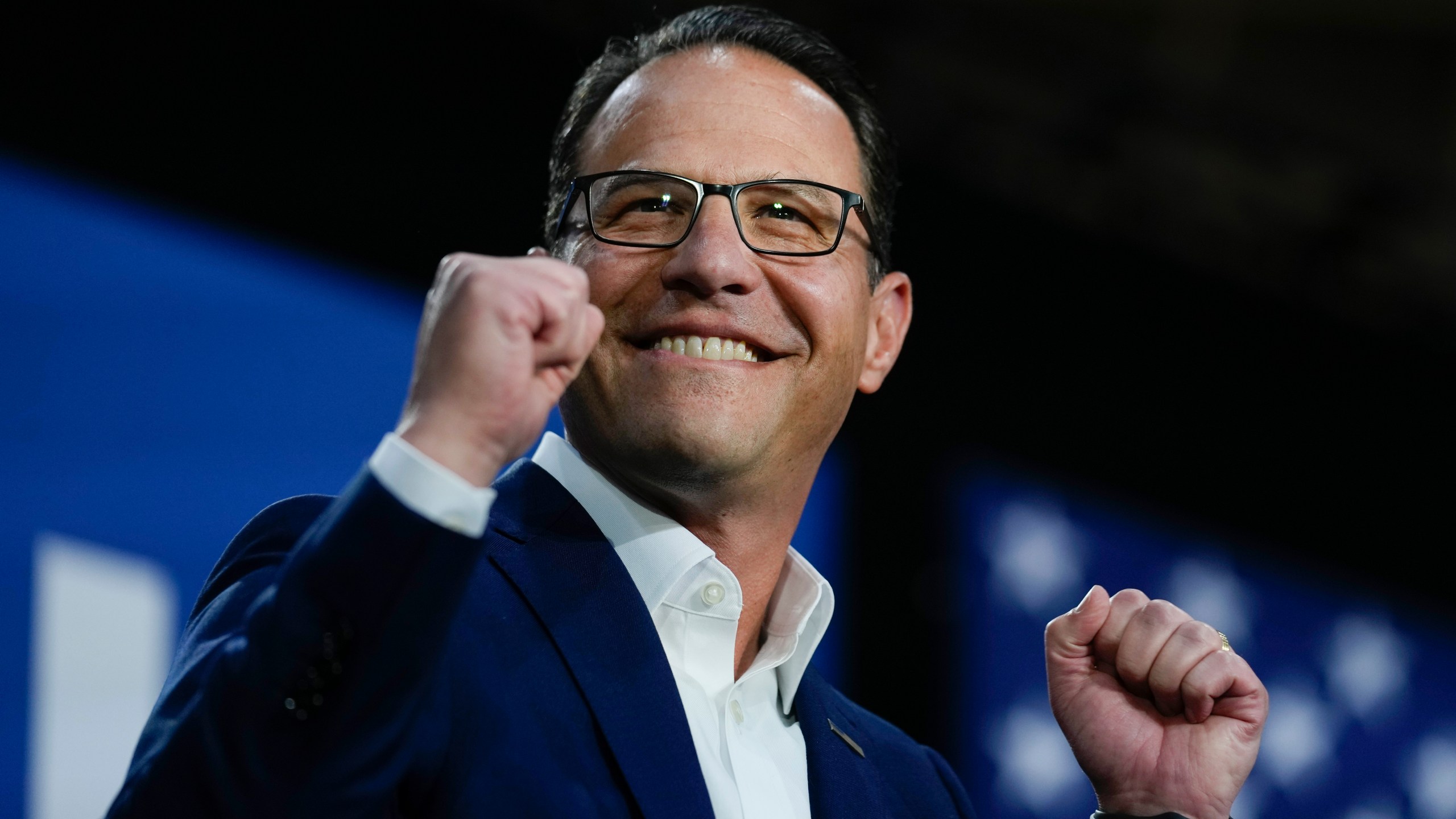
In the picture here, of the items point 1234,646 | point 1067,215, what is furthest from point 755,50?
point 1234,646

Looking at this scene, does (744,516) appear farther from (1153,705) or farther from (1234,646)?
(1234,646)

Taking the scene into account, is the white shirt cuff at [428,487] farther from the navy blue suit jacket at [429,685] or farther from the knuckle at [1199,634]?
the knuckle at [1199,634]

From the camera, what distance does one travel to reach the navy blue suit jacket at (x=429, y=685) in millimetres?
872

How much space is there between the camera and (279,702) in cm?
87

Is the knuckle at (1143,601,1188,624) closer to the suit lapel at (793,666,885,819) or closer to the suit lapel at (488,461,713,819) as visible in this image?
the suit lapel at (793,666,885,819)

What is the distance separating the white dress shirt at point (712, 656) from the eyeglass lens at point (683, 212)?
0.90ft

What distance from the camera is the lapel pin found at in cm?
160

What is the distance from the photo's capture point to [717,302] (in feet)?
4.82

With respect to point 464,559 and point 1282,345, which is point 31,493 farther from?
point 1282,345

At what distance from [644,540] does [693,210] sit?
1.29 feet

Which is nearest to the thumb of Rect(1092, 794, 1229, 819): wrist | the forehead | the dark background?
Rect(1092, 794, 1229, 819): wrist

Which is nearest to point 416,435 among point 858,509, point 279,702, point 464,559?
point 464,559

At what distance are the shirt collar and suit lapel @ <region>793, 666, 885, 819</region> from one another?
0.04 meters

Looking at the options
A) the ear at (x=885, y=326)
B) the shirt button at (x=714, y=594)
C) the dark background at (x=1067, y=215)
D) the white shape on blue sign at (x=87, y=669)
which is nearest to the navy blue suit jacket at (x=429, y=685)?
the shirt button at (x=714, y=594)
